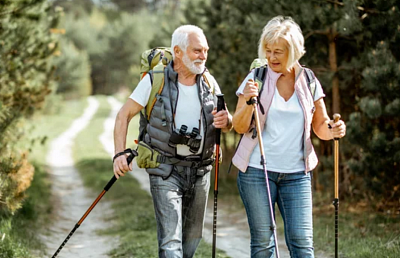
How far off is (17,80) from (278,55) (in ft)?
21.9

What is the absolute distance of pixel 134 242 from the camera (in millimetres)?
7730

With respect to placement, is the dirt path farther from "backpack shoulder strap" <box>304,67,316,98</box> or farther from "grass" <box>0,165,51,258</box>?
"backpack shoulder strap" <box>304,67,316,98</box>

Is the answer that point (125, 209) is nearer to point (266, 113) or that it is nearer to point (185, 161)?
point (185, 161)

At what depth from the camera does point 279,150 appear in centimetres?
419

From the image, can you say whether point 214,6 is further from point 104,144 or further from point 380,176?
point 104,144

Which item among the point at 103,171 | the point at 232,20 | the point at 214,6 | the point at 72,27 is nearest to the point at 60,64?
the point at 72,27

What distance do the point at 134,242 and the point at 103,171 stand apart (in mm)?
8029

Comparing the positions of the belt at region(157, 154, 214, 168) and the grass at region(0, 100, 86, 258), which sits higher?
the belt at region(157, 154, 214, 168)

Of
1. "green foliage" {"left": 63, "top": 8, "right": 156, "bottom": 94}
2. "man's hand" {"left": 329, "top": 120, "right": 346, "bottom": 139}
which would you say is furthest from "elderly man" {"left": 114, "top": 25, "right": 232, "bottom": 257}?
"green foliage" {"left": 63, "top": 8, "right": 156, "bottom": 94}

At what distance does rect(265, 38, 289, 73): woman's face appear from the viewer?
13.6ft

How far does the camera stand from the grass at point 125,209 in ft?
24.1

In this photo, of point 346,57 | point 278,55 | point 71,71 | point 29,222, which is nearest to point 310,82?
point 278,55

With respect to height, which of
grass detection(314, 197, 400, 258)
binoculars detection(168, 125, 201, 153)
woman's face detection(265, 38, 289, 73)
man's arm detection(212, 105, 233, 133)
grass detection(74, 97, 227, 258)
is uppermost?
woman's face detection(265, 38, 289, 73)

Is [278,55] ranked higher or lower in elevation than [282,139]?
higher
